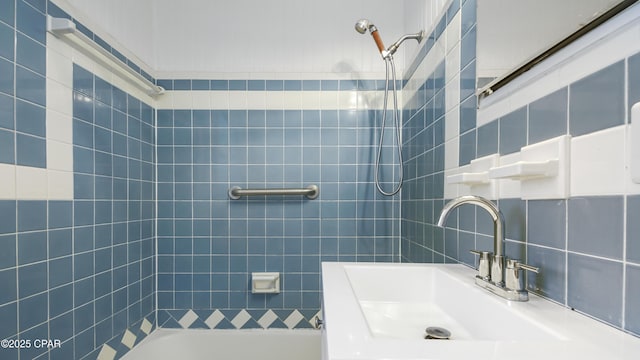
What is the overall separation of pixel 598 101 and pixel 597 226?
190 mm

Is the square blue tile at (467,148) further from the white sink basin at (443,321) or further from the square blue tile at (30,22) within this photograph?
the square blue tile at (30,22)

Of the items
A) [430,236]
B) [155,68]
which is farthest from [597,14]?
[155,68]

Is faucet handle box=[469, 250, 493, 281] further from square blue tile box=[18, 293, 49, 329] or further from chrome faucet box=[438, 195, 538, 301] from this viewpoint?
square blue tile box=[18, 293, 49, 329]

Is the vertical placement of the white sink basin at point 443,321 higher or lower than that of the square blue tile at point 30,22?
lower

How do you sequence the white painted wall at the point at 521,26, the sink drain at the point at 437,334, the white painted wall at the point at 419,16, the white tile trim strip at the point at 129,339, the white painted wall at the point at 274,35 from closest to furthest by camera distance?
the white painted wall at the point at 521,26 < the sink drain at the point at 437,334 < the white painted wall at the point at 419,16 < the white tile trim strip at the point at 129,339 < the white painted wall at the point at 274,35

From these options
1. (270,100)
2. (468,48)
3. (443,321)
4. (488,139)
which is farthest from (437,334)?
(270,100)

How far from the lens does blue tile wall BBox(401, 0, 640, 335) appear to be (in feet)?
1.39

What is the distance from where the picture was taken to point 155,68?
1.83 meters

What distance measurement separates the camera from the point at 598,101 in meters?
0.47

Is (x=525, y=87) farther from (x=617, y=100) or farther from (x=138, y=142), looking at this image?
(x=138, y=142)

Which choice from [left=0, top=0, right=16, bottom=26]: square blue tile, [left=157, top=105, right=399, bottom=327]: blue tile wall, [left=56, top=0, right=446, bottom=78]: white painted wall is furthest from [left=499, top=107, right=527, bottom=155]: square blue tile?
[left=0, top=0, right=16, bottom=26]: square blue tile

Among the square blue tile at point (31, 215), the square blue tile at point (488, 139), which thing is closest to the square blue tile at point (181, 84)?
the square blue tile at point (31, 215)

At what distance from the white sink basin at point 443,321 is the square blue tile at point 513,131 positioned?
1.05 feet

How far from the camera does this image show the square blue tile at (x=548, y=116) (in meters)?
0.55
